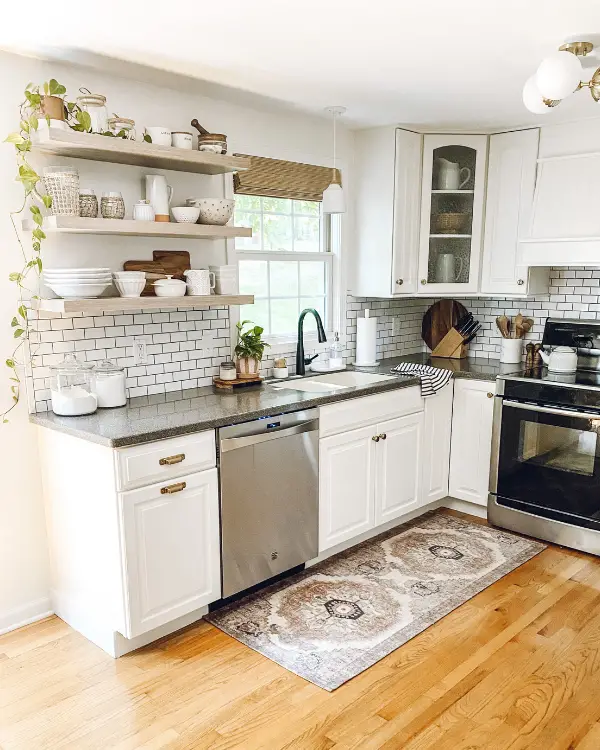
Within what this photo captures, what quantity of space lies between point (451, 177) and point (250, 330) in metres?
1.61

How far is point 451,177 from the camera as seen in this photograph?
3.89 metres

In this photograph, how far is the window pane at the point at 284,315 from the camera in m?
3.65

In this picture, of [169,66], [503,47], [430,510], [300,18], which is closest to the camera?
[300,18]

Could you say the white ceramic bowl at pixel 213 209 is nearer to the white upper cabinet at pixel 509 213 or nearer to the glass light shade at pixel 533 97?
the glass light shade at pixel 533 97

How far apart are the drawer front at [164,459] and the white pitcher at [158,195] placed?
1004mm

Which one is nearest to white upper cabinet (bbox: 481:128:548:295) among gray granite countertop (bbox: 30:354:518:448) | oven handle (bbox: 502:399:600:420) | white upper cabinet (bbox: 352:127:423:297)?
white upper cabinet (bbox: 352:127:423:297)

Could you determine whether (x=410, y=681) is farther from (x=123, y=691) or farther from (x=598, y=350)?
(x=598, y=350)

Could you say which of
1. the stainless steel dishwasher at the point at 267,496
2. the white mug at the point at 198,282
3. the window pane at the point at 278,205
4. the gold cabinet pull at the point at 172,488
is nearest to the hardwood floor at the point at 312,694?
the stainless steel dishwasher at the point at 267,496

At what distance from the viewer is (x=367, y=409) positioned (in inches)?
130

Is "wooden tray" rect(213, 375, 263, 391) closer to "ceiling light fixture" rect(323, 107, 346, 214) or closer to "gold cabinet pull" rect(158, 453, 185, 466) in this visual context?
"gold cabinet pull" rect(158, 453, 185, 466)

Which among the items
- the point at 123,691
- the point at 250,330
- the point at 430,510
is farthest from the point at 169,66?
the point at 430,510

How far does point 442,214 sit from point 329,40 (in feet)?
5.91

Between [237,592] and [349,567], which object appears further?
[349,567]

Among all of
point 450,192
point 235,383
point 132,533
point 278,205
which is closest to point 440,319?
point 450,192
